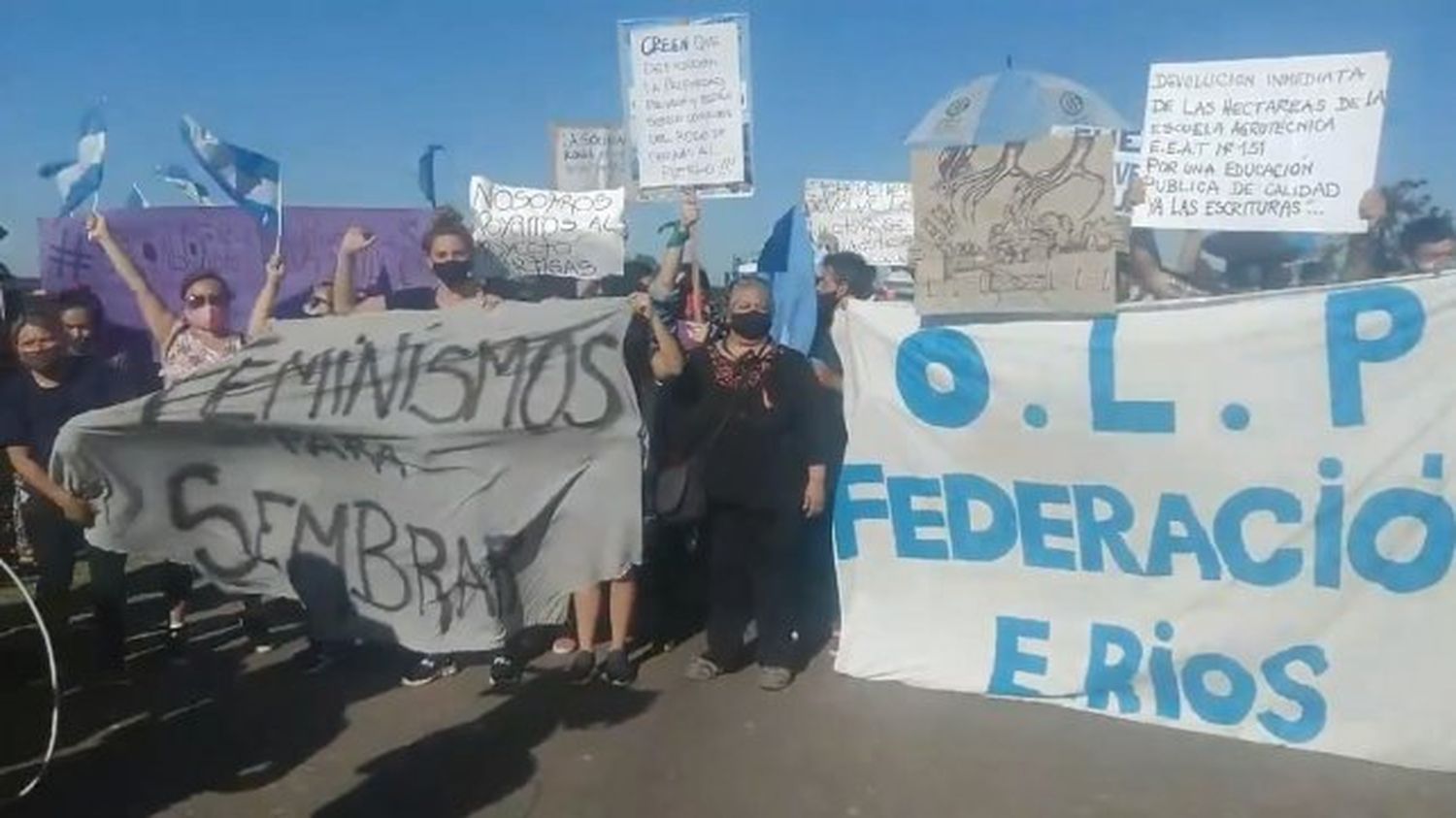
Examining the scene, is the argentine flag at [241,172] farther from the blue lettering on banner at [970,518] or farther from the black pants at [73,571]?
the blue lettering on banner at [970,518]

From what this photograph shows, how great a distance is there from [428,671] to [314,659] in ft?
2.10

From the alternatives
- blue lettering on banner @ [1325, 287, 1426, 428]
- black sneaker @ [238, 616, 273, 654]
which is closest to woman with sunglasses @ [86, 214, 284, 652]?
black sneaker @ [238, 616, 273, 654]

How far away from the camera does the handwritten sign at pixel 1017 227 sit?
5.00 meters

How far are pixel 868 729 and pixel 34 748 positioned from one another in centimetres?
317

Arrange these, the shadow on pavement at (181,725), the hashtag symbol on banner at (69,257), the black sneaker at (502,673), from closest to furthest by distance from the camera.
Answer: the shadow on pavement at (181,725) < the black sneaker at (502,673) < the hashtag symbol on banner at (69,257)

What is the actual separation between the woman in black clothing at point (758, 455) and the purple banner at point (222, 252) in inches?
120

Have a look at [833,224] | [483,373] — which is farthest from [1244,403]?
[833,224]

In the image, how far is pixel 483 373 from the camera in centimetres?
547

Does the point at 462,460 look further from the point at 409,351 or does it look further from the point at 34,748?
the point at 34,748

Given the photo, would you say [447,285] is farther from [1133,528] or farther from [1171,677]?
[1171,677]

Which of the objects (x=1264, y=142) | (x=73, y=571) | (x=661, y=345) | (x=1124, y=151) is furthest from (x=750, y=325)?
(x=73, y=571)

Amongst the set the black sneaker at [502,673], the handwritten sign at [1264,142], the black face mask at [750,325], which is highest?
the handwritten sign at [1264,142]

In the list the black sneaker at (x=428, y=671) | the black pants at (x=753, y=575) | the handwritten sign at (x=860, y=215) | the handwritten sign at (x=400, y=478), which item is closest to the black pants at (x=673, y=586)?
the black pants at (x=753, y=575)

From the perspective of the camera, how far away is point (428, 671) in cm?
582
